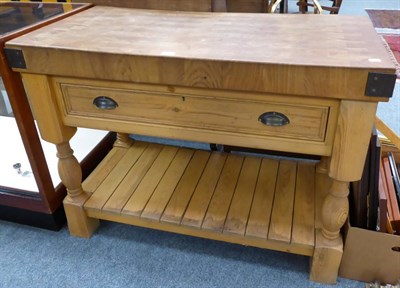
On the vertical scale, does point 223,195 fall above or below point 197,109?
below

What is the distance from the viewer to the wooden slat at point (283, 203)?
1.12m

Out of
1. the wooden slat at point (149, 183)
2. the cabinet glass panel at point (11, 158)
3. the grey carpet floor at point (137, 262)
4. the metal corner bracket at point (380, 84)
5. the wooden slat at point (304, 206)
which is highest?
the metal corner bracket at point (380, 84)

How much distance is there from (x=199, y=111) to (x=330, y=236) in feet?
1.76

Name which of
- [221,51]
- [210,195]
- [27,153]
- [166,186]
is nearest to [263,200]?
[210,195]

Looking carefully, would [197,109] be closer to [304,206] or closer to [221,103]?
[221,103]

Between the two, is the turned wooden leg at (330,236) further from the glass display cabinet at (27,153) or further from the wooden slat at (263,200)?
the glass display cabinet at (27,153)

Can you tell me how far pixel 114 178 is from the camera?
1383 millimetres

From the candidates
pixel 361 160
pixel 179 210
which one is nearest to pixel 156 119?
pixel 179 210

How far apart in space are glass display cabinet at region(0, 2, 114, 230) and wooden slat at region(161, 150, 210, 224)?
1.39 ft

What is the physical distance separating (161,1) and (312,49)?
650mm

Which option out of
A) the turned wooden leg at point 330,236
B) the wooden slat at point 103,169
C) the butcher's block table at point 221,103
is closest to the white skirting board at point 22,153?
the wooden slat at point 103,169

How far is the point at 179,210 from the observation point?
1215 mm

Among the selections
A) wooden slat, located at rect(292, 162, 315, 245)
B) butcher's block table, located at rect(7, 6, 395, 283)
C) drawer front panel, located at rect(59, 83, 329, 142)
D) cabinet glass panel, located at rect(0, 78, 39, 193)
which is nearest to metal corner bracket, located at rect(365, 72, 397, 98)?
butcher's block table, located at rect(7, 6, 395, 283)

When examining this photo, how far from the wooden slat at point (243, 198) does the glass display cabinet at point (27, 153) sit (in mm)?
630
